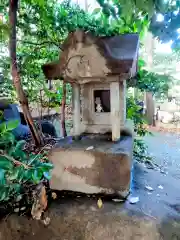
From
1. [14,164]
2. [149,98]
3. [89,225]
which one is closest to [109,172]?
[89,225]

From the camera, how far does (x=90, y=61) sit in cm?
218

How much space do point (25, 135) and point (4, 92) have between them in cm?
78

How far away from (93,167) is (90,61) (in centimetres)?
104

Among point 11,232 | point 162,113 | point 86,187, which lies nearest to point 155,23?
point 86,187

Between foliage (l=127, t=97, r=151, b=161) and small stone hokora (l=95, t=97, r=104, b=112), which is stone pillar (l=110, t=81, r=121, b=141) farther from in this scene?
foliage (l=127, t=97, r=151, b=161)

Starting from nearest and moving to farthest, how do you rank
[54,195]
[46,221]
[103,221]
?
[103,221], [46,221], [54,195]

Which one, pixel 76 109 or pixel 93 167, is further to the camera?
pixel 76 109

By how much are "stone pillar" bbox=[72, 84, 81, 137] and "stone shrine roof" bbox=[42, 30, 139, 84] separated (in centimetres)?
26

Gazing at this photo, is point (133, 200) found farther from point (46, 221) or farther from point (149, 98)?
point (149, 98)

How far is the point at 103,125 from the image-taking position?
106 inches

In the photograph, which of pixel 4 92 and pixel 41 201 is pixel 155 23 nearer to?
pixel 41 201

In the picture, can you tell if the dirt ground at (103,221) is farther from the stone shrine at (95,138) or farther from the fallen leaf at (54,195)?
the stone shrine at (95,138)

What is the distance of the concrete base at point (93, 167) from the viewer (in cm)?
215

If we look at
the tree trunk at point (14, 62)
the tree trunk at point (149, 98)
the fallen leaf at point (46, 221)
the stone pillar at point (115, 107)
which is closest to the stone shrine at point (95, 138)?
the stone pillar at point (115, 107)
